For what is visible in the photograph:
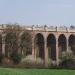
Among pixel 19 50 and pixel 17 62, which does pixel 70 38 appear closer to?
pixel 19 50

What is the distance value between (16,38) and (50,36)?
23.0m

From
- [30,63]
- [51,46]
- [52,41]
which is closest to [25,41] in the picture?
[30,63]

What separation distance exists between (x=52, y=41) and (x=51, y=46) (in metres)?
1.49

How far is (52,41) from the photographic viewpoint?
98.7 meters

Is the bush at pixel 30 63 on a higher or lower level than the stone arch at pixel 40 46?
lower

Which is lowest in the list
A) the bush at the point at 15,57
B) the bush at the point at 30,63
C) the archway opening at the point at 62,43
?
the bush at the point at 30,63

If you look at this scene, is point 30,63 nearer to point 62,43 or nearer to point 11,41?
point 11,41

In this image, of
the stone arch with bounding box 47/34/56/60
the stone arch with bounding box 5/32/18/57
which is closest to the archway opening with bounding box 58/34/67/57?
the stone arch with bounding box 47/34/56/60

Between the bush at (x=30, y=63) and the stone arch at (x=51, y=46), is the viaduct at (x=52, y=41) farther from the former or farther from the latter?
the bush at (x=30, y=63)

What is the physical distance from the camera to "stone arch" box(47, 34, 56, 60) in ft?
317

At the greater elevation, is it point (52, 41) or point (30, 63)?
point (52, 41)

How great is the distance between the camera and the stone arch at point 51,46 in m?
96.6

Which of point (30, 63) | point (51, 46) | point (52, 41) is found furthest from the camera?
point (52, 41)

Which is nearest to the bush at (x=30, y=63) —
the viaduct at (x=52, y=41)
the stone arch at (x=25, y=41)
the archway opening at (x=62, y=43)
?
the stone arch at (x=25, y=41)
